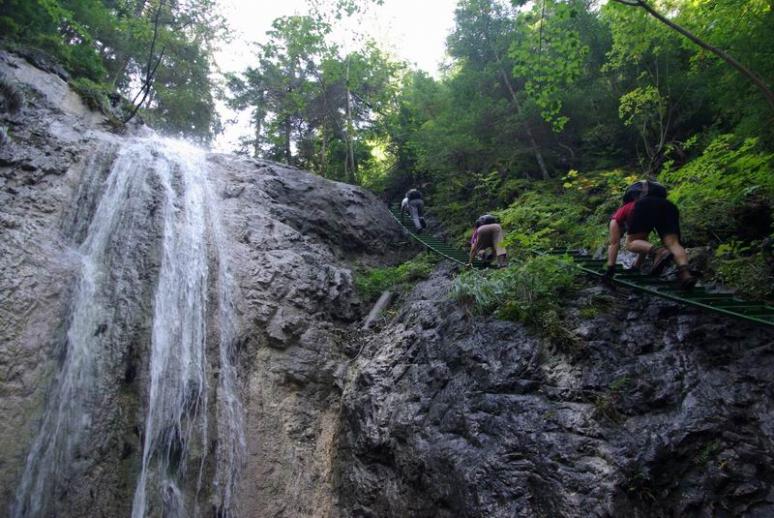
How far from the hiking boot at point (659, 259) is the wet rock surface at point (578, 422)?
40 centimetres

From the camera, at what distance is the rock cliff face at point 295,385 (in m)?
4.08

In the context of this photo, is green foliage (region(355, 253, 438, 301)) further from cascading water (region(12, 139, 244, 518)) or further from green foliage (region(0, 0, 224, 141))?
green foliage (region(0, 0, 224, 141))

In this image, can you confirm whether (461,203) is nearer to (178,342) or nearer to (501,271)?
(501,271)


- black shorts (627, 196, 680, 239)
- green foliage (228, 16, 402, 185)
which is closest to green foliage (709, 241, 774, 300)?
black shorts (627, 196, 680, 239)

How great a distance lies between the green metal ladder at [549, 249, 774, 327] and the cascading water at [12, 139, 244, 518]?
544cm

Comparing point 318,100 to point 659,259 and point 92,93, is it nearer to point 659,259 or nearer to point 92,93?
point 92,93

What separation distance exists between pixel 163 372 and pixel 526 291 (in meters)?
5.11

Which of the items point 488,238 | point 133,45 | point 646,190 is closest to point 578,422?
point 646,190

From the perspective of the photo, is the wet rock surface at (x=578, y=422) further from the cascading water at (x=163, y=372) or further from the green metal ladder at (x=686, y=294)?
the cascading water at (x=163, y=372)

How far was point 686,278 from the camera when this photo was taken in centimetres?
473

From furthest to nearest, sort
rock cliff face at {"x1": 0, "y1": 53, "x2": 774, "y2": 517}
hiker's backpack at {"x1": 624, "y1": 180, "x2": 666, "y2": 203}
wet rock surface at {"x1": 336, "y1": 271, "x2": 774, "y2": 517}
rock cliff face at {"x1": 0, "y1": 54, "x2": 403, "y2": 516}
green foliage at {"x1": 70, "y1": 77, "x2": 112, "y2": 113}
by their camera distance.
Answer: green foliage at {"x1": 70, "y1": 77, "x2": 112, "y2": 113}, hiker's backpack at {"x1": 624, "y1": 180, "x2": 666, "y2": 203}, rock cliff face at {"x1": 0, "y1": 54, "x2": 403, "y2": 516}, rock cliff face at {"x1": 0, "y1": 53, "x2": 774, "y2": 517}, wet rock surface at {"x1": 336, "y1": 271, "x2": 774, "y2": 517}

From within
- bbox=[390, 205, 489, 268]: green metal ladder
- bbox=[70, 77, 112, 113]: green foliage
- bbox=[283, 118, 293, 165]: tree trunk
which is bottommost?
bbox=[390, 205, 489, 268]: green metal ladder

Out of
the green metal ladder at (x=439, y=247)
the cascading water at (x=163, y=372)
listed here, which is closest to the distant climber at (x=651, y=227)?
the green metal ladder at (x=439, y=247)

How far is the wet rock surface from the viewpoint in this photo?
3793mm
